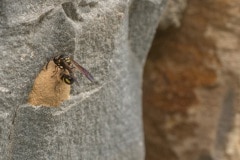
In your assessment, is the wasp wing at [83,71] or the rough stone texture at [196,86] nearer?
the wasp wing at [83,71]

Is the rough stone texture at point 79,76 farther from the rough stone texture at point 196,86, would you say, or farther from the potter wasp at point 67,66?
the rough stone texture at point 196,86

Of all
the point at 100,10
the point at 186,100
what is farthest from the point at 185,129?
the point at 100,10

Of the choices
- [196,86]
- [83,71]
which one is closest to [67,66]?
[83,71]

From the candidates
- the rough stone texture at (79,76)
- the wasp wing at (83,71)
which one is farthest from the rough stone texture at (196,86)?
the wasp wing at (83,71)

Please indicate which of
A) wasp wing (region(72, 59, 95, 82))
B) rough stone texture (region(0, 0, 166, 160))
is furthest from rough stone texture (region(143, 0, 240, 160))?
wasp wing (region(72, 59, 95, 82))

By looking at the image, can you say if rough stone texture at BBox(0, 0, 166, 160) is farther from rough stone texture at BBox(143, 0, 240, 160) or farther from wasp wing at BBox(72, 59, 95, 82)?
rough stone texture at BBox(143, 0, 240, 160)
